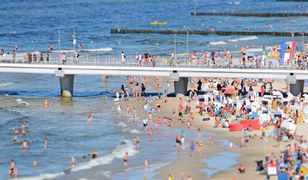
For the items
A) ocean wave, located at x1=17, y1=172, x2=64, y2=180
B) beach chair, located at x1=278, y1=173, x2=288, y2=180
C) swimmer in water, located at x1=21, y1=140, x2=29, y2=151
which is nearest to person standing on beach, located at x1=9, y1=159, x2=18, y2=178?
ocean wave, located at x1=17, y1=172, x2=64, y2=180

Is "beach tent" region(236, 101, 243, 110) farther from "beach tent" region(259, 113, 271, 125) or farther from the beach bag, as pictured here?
the beach bag

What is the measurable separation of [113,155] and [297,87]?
1903 cm

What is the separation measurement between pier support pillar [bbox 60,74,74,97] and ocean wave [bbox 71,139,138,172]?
15795 millimetres

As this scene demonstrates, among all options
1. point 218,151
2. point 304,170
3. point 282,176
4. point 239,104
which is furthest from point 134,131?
point 282,176

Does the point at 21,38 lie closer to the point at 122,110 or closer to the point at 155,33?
the point at 155,33

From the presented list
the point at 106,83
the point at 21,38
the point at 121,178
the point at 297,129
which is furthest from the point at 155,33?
the point at 121,178

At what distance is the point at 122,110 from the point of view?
7069 cm

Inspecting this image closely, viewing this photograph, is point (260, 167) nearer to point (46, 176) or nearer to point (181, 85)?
point (46, 176)

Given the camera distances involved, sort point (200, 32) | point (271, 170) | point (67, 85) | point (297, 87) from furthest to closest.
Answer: point (200, 32), point (67, 85), point (297, 87), point (271, 170)

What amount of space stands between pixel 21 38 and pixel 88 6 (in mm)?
69577

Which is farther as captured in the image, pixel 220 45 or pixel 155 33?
pixel 155 33

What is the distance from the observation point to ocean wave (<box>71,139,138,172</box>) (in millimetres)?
55406

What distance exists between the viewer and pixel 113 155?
57.8 metres

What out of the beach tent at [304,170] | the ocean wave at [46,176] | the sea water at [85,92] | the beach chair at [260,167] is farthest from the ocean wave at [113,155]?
the beach tent at [304,170]
